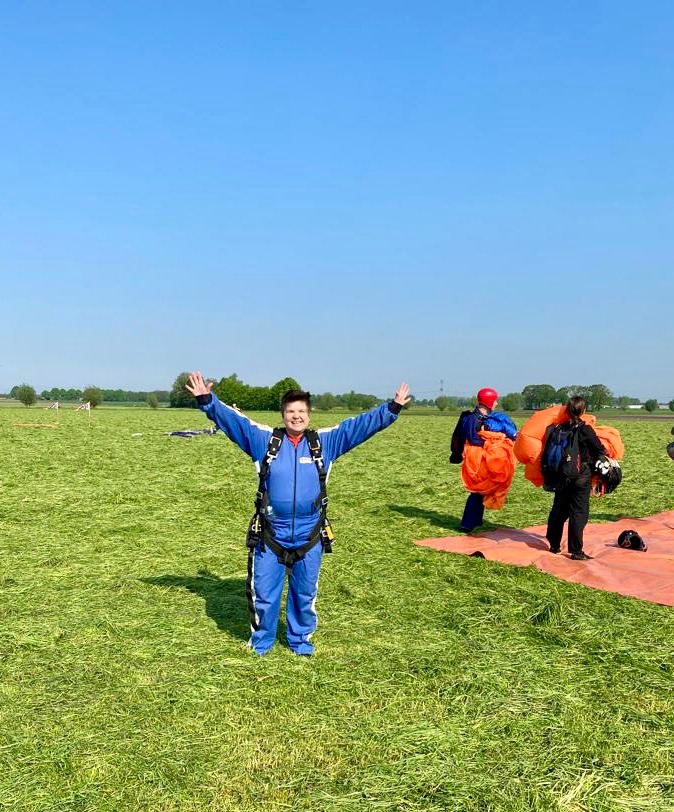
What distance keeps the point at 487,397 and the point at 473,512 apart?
6.52 feet

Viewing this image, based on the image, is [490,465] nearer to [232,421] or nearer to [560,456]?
[560,456]

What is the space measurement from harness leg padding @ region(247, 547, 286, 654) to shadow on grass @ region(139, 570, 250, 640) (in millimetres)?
493

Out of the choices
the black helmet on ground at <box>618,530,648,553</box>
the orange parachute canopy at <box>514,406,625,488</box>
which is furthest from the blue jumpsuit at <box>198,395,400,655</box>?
the black helmet on ground at <box>618,530,648,553</box>

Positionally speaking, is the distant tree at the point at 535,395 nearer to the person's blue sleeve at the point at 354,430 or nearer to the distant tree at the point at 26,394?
the distant tree at the point at 26,394

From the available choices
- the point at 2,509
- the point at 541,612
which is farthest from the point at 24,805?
the point at 2,509

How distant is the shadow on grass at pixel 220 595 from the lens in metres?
6.44

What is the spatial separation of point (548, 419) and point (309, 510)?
5.32 metres

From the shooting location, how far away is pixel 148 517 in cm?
1184

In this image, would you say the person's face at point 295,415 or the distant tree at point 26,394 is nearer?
the person's face at point 295,415

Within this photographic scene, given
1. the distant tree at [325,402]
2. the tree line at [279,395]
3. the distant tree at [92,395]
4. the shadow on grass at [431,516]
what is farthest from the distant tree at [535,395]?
the shadow on grass at [431,516]

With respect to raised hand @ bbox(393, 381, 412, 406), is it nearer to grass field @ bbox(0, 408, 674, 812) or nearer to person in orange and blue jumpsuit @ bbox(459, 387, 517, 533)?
grass field @ bbox(0, 408, 674, 812)

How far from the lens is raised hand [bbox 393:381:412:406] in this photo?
5.62m

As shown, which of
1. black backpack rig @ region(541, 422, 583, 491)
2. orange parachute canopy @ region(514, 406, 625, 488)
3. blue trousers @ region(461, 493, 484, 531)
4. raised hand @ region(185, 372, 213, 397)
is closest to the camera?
raised hand @ region(185, 372, 213, 397)

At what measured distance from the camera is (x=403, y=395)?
18.5 feet
